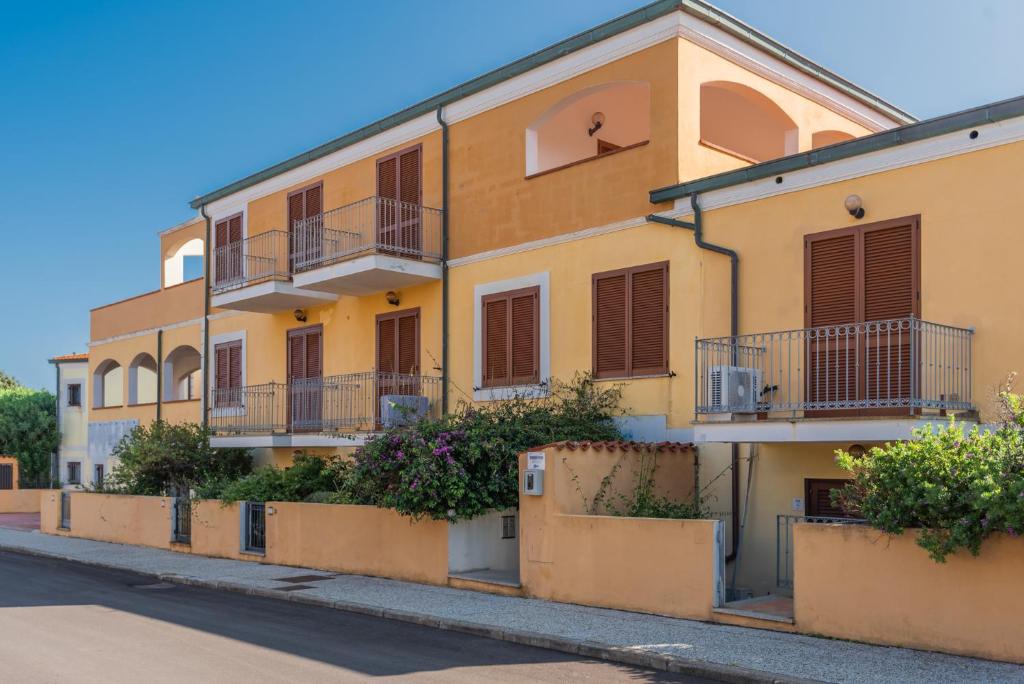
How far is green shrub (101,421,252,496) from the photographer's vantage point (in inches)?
911

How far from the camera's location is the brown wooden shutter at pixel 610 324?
51.6 ft

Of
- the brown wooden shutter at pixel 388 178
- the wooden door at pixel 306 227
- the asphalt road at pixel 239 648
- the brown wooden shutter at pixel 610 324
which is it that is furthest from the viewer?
the wooden door at pixel 306 227

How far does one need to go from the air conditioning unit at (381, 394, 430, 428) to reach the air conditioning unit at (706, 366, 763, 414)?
6.10 meters

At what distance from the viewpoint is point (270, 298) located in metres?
21.6

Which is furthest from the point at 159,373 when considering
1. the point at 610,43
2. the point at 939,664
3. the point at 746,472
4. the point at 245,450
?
the point at 939,664

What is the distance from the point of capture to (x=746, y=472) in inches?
555

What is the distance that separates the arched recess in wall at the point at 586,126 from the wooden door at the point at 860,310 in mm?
4918

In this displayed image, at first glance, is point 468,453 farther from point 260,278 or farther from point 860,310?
point 260,278

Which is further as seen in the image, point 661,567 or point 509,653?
point 661,567

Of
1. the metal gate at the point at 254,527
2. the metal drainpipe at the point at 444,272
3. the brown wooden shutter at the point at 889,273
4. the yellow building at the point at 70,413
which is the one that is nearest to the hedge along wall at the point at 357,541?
the metal gate at the point at 254,527

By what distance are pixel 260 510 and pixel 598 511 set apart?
826cm

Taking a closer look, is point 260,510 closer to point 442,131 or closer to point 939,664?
point 442,131

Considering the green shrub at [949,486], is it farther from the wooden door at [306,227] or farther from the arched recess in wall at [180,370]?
the arched recess in wall at [180,370]

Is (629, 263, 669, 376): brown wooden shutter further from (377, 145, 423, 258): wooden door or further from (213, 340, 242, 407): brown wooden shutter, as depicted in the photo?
(213, 340, 242, 407): brown wooden shutter
